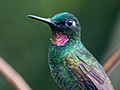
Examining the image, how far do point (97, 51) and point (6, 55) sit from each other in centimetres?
138

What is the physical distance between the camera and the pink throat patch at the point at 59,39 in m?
1.83

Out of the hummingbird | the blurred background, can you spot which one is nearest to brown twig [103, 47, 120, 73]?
the hummingbird

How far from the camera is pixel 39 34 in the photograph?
12.6 feet

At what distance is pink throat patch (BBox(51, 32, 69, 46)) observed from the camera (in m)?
1.83

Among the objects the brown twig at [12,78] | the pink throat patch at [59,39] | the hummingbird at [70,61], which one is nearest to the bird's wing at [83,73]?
the hummingbird at [70,61]

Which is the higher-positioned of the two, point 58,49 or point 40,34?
point 58,49

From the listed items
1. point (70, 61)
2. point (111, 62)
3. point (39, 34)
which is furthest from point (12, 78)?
point (39, 34)

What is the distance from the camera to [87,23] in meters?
3.96

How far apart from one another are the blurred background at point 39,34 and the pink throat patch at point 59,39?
6.11ft

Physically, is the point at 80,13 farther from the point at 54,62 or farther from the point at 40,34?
the point at 54,62

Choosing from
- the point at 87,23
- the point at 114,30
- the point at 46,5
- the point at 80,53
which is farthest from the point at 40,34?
the point at 80,53

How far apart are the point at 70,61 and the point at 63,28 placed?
0.24 metres

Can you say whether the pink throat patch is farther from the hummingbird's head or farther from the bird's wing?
the bird's wing

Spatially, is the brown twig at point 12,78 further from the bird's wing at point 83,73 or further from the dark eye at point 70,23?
the dark eye at point 70,23
